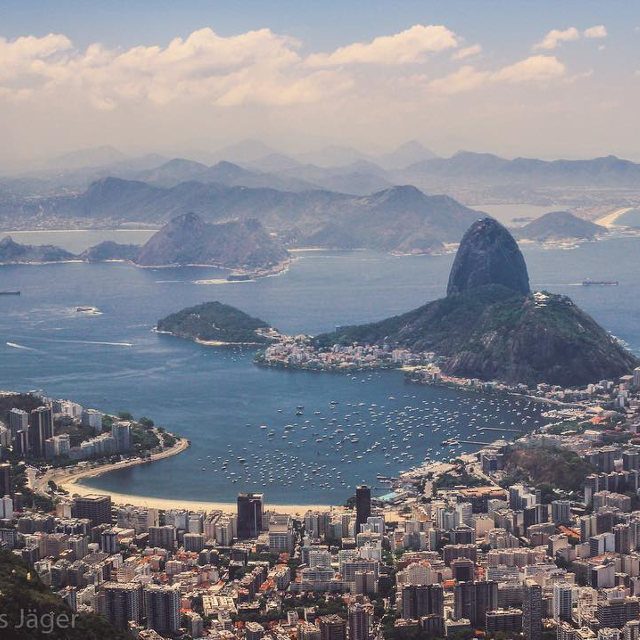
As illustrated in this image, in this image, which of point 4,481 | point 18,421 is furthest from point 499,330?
point 4,481

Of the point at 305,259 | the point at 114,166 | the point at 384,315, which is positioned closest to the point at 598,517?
the point at 384,315

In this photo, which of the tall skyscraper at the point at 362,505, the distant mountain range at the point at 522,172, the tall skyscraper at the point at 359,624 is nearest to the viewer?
the tall skyscraper at the point at 359,624

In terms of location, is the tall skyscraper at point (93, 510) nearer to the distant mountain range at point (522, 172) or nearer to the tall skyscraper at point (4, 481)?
the tall skyscraper at point (4, 481)

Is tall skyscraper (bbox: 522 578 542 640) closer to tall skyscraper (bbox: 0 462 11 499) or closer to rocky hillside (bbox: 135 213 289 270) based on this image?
tall skyscraper (bbox: 0 462 11 499)

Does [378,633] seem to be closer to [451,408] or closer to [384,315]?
[451,408]

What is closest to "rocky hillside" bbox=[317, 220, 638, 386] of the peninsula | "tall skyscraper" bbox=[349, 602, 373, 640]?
the peninsula

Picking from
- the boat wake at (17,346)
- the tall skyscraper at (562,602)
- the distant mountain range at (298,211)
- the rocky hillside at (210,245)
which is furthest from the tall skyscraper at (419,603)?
the distant mountain range at (298,211)
